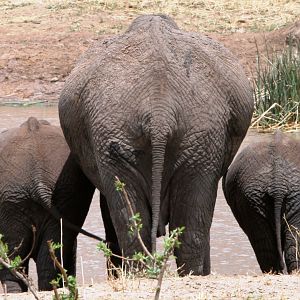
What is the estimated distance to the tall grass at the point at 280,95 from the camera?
1547 cm

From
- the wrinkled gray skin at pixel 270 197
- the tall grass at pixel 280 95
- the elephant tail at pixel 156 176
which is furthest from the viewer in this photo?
the tall grass at pixel 280 95

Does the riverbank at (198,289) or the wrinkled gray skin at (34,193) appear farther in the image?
the wrinkled gray skin at (34,193)

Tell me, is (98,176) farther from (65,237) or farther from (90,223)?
(90,223)

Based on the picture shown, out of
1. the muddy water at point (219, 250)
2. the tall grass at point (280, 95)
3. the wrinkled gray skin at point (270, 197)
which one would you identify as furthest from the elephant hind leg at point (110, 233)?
the tall grass at point (280, 95)

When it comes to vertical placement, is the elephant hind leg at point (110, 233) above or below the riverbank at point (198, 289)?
below

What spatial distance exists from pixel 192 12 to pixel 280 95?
11.3 metres

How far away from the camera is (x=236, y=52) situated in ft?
75.4

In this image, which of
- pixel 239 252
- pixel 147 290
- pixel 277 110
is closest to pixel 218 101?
pixel 147 290

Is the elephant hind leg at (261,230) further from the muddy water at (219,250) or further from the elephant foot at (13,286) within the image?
the elephant foot at (13,286)

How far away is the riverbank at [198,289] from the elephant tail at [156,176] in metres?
0.37

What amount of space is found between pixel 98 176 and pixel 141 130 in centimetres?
63

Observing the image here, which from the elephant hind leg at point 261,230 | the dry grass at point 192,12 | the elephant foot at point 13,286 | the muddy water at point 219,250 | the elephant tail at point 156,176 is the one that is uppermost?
the dry grass at point 192,12

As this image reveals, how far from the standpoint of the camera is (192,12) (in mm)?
26766

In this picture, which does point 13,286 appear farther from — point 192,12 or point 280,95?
point 192,12
